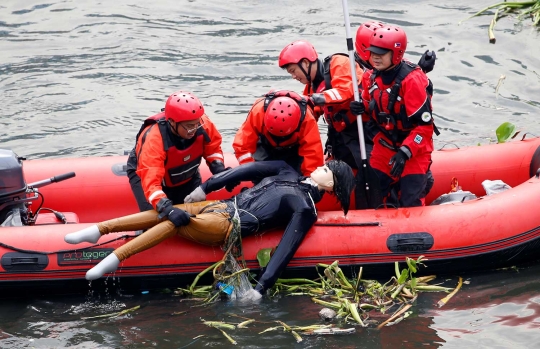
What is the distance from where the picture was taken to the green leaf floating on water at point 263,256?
6102mm

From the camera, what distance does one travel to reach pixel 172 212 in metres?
5.91

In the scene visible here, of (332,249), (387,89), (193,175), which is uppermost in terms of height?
(387,89)

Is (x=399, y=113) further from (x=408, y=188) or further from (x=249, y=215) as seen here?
(x=249, y=215)

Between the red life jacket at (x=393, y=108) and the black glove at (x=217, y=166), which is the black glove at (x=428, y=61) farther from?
the black glove at (x=217, y=166)

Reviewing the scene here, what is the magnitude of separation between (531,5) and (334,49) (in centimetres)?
274

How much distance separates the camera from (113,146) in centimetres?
928

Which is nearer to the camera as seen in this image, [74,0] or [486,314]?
[486,314]

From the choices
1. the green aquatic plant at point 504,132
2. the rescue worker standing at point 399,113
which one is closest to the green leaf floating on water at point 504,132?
the green aquatic plant at point 504,132

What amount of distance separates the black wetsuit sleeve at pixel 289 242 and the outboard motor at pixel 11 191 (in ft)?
6.22

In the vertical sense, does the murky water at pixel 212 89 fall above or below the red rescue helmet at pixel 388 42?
below

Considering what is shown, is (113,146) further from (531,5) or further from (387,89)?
(531,5)

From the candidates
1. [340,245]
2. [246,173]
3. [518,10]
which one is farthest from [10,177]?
[518,10]

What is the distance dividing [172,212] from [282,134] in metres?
0.98

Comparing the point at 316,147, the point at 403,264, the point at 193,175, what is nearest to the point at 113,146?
the point at 193,175
